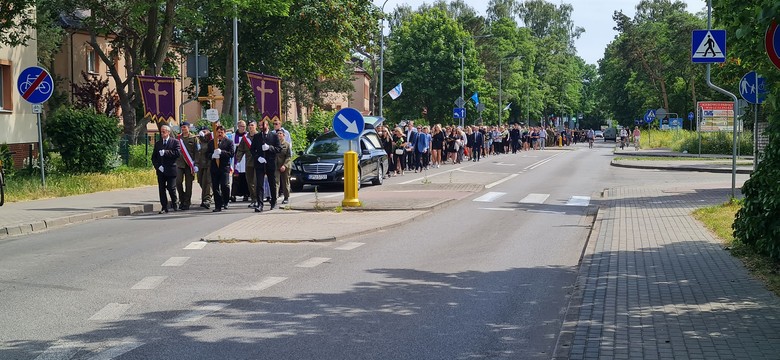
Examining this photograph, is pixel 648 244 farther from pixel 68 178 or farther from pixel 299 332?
pixel 68 178

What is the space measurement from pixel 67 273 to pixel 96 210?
7.76 meters

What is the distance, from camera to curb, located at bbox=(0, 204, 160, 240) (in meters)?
14.5

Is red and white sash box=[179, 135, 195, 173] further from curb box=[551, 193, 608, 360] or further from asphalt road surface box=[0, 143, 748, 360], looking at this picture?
curb box=[551, 193, 608, 360]

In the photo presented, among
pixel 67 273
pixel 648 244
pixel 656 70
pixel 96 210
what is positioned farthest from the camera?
pixel 656 70

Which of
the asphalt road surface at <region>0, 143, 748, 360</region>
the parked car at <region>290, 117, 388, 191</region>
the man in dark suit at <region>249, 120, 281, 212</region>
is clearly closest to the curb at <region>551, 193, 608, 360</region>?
the asphalt road surface at <region>0, 143, 748, 360</region>

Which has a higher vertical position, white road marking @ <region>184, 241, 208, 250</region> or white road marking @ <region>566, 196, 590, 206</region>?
white road marking @ <region>184, 241, 208, 250</region>

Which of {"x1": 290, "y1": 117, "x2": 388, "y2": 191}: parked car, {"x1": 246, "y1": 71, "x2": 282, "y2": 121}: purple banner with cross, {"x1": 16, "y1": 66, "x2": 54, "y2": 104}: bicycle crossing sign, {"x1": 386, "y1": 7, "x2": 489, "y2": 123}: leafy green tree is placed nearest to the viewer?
{"x1": 16, "y1": 66, "x2": 54, "y2": 104}: bicycle crossing sign

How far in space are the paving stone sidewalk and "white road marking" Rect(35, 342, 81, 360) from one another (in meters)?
3.28

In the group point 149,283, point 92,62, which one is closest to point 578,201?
point 149,283

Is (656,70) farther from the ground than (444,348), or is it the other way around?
(656,70)

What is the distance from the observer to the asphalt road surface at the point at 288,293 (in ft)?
22.3

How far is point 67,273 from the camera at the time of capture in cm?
1017

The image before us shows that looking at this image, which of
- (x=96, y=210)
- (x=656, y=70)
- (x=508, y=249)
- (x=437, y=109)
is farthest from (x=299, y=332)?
(x=656, y=70)

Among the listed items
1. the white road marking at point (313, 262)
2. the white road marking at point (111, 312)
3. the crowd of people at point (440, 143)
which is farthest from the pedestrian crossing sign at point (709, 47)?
the crowd of people at point (440, 143)
